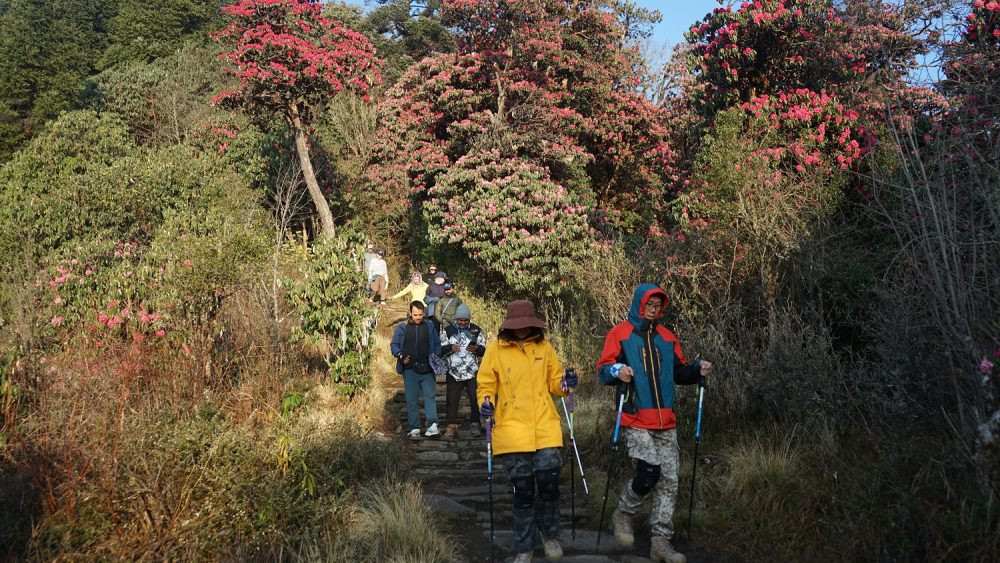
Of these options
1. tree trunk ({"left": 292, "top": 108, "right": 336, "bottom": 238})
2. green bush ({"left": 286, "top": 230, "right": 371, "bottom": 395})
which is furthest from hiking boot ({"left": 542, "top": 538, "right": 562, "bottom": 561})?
tree trunk ({"left": 292, "top": 108, "right": 336, "bottom": 238})

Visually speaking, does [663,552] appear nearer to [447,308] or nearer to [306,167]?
[447,308]

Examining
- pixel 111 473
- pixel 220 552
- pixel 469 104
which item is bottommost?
pixel 220 552

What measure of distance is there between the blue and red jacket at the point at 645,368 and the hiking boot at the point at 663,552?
2.56ft

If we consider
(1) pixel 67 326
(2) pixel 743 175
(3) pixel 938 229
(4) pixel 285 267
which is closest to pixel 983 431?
(3) pixel 938 229

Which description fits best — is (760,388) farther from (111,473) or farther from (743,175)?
(111,473)

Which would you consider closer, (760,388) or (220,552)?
(220,552)

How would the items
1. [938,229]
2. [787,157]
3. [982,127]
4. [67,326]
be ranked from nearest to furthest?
[938,229], [982,127], [67,326], [787,157]

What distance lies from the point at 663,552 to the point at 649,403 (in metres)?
1.01

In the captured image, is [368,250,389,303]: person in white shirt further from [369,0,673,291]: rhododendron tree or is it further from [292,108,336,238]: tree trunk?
[369,0,673,291]: rhododendron tree

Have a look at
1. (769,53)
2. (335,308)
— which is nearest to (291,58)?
(335,308)

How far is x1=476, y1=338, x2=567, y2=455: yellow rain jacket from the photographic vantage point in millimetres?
5277

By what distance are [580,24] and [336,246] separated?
40.1 feet

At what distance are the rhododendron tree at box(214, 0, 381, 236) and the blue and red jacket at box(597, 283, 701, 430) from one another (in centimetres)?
1314

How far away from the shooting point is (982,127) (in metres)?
5.88
